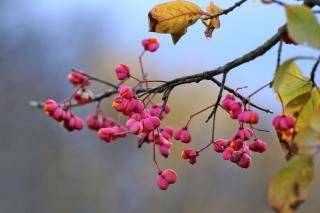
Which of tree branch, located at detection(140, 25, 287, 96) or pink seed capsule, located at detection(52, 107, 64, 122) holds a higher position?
tree branch, located at detection(140, 25, 287, 96)

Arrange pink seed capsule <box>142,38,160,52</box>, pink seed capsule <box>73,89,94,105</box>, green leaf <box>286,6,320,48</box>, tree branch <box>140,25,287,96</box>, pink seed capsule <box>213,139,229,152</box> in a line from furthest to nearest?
pink seed capsule <box>73,89,94,105</box> → pink seed capsule <box>142,38,160,52</box> → pink seed capsule <box>213,139,229,152</box> → tree branch <box>140,25,287,96</box> → green leaf <box>286,6,320,48</box>

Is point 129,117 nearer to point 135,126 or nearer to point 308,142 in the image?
point 135,126

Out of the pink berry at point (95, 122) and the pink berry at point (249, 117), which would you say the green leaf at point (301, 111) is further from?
the pink berry at point (95, 122)

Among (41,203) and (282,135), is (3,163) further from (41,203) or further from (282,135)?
(282,135)

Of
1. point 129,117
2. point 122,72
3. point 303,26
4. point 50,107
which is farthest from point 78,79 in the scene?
point 303,26

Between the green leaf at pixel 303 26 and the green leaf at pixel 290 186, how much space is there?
0.35ft

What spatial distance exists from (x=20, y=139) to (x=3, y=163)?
0.53 metres

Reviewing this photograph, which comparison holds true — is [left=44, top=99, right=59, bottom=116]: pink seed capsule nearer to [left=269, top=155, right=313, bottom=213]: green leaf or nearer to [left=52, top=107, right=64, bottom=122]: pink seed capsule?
[left=52, top=107, right=64, bottom=122]: pink seed capsule

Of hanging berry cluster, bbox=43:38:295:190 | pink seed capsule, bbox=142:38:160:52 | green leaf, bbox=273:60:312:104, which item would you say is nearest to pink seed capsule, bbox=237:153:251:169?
hanging berry cluster, bbox=43:38:295:190

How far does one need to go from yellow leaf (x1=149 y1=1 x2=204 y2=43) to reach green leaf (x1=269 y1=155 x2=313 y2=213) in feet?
1.29

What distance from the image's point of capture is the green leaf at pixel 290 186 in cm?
56

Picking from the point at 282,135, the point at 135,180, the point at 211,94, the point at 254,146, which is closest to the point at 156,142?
the point at 254,146

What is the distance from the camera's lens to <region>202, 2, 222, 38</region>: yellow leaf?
0.94m

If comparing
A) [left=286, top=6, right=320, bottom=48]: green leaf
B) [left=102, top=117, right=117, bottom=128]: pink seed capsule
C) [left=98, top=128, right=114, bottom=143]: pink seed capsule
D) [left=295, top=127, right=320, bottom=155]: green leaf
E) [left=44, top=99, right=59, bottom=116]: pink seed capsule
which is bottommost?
[left=102, top=117, right=117, bottom=128]: pink seed capsule
